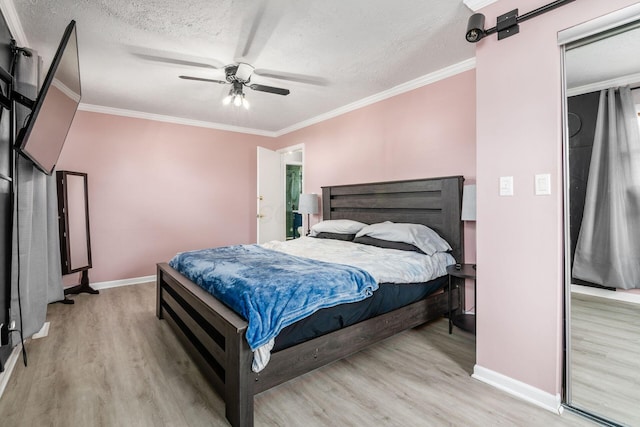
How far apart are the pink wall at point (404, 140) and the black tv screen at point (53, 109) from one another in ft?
9.91

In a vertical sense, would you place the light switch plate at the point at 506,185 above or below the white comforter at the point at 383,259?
above

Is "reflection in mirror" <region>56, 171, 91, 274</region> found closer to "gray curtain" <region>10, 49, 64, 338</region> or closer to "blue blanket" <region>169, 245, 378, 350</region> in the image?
"gray curtain" <region>10, 49, 64, 338</region>

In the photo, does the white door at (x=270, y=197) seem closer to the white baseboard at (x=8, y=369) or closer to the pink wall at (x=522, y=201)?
the white baseboard at (x=8, y=369)

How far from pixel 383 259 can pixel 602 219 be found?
4.55ft

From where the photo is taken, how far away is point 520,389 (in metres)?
1.78

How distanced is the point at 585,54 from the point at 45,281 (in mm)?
3794

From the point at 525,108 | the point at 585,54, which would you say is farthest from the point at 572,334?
the point at 585,54

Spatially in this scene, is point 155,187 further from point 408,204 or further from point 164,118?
point 408,204

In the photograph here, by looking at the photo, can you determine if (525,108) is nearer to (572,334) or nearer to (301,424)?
(572,334)

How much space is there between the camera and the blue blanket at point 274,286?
157cm

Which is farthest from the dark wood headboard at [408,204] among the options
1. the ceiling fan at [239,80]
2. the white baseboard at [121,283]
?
the white baseboard at [121,283]

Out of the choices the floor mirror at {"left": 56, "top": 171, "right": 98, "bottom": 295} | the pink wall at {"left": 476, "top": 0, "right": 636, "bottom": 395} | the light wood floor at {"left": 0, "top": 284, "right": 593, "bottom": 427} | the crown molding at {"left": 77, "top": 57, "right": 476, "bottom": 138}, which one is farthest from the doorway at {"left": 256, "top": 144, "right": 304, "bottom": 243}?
the pink wall at {"left": 476, "top": 0, "right": 636, "bottom": 395}

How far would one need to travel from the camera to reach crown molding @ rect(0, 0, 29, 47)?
6.35ft

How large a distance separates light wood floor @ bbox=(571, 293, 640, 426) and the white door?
13.5 ft
